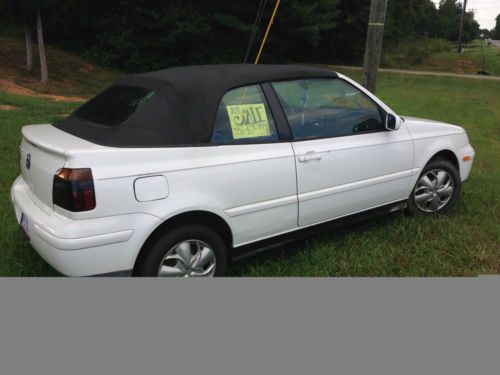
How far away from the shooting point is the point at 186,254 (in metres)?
3.02

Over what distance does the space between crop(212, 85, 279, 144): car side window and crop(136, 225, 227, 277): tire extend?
625mm

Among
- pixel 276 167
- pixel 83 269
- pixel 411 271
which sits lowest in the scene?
pixel 411 271

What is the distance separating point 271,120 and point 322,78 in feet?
2.43

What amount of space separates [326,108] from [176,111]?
137 cm

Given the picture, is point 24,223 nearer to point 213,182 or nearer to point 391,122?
point 213,182

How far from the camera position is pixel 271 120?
135 inches

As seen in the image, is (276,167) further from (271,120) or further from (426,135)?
(426,135)

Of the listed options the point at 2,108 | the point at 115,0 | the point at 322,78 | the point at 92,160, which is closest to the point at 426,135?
the point at 322,78

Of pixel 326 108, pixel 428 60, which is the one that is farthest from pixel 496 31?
pixel 326 108

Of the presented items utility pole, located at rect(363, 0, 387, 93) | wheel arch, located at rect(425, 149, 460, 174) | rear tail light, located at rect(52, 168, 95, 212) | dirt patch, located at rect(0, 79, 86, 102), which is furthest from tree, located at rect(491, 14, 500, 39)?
rear tail light, located at rect(52, 168, 95, 212)

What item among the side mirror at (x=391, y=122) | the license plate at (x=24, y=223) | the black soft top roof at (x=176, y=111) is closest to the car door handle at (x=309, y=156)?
the black soft top roof at (x=176, y=111)

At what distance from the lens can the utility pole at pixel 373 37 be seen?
6.04m

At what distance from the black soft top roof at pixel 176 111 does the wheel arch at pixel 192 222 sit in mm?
452

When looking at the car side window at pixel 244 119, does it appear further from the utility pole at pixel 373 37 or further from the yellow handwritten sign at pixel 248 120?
the utility pole at pixel 373 37
